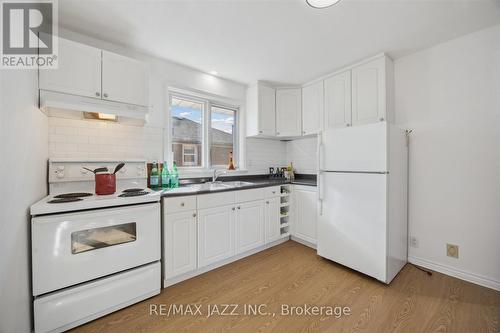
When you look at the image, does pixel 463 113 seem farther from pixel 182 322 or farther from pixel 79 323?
pixel 79 323

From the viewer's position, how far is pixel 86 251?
1.39m

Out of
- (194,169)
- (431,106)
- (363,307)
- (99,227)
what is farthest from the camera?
(194,169)

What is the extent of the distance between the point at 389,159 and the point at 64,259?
268cm

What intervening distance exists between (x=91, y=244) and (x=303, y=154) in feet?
9.74

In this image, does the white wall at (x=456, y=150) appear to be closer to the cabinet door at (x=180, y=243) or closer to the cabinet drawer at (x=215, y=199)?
the cabinet drawer at (x=215, y=199)

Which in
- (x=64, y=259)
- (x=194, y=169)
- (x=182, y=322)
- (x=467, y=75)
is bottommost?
(x=182, y=322)

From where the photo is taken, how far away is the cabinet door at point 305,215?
2.61m

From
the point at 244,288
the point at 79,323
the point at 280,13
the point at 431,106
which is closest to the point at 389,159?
the point at 431,106

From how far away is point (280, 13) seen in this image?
5.32 feet

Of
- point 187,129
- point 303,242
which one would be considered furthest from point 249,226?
point 187,129

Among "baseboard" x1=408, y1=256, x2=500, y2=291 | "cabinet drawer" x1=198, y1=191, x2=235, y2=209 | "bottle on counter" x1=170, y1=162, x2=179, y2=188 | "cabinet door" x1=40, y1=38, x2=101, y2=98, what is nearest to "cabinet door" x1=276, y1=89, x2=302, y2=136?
"cabinet drawer" x1=198, y1=191, x2=235, y2=209

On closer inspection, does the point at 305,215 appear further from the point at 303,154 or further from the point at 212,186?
the point at 212,186

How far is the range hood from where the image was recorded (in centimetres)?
151

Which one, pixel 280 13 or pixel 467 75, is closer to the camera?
pixel 280 13
